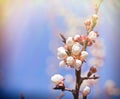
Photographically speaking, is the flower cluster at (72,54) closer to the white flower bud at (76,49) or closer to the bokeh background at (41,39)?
the white flower bud at (76,49)

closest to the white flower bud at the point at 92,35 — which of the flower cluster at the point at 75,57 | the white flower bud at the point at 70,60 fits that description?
the flower cluster at the point at 75,57

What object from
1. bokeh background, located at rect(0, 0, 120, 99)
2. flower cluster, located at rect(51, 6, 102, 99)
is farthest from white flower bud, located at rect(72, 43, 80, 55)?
bokeh background, located at rect(0, 0, 120, 99)

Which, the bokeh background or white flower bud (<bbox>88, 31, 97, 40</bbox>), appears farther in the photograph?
the bokeh background

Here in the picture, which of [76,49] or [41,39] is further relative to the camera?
[41,39]

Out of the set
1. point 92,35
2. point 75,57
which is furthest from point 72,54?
point 92,35

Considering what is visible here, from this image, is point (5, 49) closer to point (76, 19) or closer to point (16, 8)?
point (16, 8)

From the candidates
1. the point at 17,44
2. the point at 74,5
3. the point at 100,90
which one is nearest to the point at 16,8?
the point at 17,44

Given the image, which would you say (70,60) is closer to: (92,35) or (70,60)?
(70,60)

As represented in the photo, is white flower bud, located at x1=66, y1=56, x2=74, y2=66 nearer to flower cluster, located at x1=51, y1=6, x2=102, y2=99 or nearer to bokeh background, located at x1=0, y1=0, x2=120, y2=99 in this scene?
flower cluster, located at x1=51, y1=6, x2=102, y2=99
